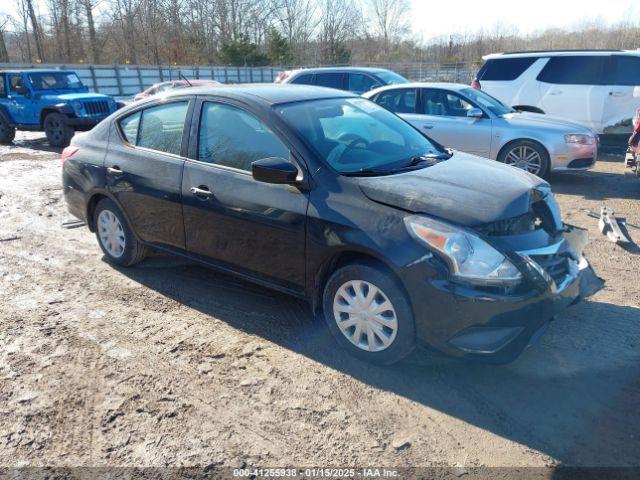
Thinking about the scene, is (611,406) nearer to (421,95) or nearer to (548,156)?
(548,156)

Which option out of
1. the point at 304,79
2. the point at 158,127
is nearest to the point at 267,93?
the point at 158,127

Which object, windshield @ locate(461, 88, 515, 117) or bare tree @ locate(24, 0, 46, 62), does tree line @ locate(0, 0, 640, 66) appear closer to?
bare tree @ locate(24, 0, 46, 62)

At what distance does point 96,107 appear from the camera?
1407 cm

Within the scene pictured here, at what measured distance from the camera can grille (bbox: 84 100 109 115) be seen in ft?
45.3

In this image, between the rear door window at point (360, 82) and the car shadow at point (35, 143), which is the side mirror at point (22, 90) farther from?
the rear door window at point (360, 82)

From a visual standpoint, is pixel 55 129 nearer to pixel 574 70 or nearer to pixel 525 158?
pixel 525 158

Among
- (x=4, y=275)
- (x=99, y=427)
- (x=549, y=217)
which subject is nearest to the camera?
(x=99, y=427)

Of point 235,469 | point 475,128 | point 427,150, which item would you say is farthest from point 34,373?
point 475,128

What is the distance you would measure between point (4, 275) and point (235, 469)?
3726 millimetres

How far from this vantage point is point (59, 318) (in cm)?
421

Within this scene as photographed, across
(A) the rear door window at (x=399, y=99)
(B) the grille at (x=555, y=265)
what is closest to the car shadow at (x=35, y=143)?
(A) the rear door window at (x=399, y=99)

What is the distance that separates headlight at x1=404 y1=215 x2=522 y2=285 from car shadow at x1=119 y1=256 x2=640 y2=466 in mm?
594

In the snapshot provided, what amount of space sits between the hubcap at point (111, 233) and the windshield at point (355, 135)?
86.3 inches

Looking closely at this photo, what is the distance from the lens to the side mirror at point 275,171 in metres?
3.46
